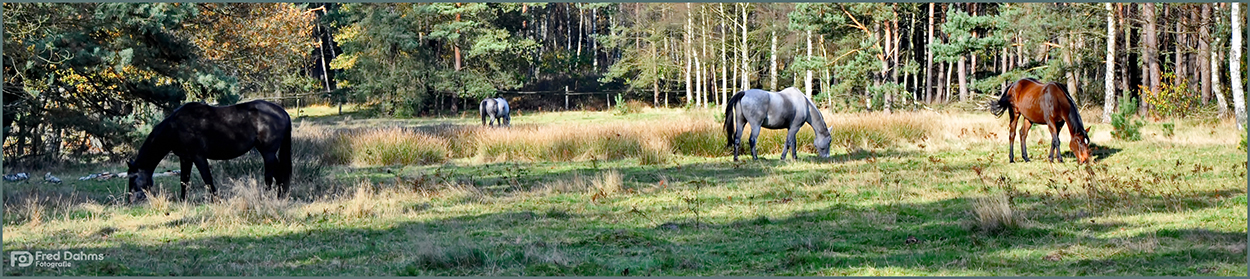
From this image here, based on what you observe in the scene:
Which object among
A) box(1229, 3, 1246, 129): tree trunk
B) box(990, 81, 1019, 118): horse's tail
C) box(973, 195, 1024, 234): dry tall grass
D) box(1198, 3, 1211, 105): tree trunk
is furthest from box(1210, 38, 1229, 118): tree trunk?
box(973, 195, 1024, 234): dry tall grass

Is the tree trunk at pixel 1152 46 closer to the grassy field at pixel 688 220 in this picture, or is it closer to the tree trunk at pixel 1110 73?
the tree trunk at pixel 1110 73

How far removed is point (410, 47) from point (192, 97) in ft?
83.5

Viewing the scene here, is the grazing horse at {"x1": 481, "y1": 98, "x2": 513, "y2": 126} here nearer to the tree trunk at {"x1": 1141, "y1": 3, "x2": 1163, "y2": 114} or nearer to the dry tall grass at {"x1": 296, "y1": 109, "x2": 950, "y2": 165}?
the dry tall grass at {"x1": 296, "y1": 109, "x2": 950, "y2": 165}

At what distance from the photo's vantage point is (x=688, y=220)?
9.37m

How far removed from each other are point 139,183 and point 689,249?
271 inches

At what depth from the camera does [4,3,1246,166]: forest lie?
54.8 ft

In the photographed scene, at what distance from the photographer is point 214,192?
36.7 feet

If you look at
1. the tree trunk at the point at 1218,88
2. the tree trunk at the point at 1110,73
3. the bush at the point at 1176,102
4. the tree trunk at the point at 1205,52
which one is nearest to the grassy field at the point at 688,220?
the tree trunk at the point at 1218,88

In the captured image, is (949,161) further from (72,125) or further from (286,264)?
(72,125)

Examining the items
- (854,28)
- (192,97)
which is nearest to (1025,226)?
(192,97)

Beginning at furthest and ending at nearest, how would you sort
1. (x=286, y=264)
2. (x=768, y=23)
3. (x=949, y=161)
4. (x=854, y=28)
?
(x=768, y=23)
(x=854, y=28)
(x=949, y=161)
(x=286, y=264)

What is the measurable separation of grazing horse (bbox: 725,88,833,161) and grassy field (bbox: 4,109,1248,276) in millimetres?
598

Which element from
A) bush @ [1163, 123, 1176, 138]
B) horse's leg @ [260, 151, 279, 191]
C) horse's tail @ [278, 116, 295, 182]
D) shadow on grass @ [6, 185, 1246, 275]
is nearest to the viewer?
shadow on grass @ [6, 185, 1246, 275]

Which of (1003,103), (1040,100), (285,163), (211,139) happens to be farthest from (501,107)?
(211,139)
